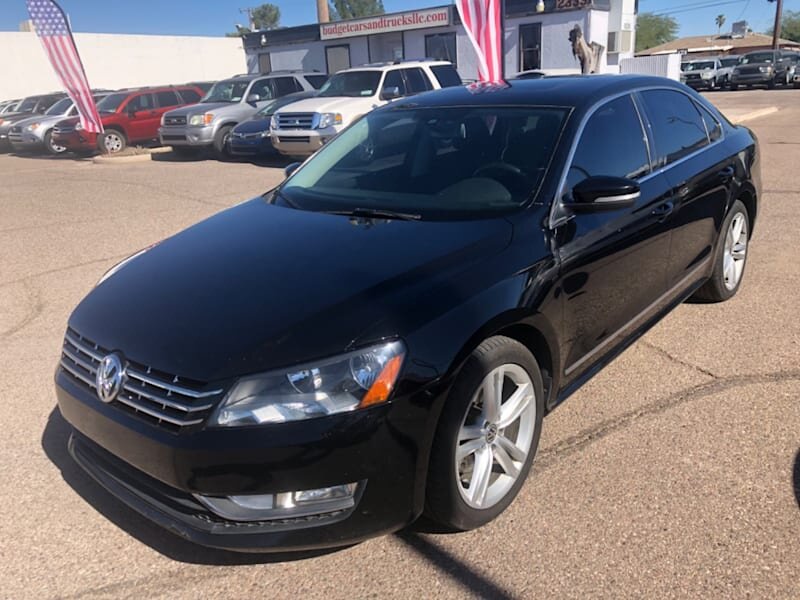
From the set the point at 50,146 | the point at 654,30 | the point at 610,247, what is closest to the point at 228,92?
the point at 50,146

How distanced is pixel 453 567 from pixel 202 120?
48.2 feet

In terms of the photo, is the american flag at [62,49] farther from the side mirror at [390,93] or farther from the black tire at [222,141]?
the side mirror at [390,93]

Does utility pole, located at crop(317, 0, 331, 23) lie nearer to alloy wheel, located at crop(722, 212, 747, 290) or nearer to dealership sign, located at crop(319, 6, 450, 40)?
dealership sign, located at crop(319, 6, 450, 40)

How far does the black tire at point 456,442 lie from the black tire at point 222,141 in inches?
546

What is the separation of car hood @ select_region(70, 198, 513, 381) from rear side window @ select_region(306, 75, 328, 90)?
1512cm

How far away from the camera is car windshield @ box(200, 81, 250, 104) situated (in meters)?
16.8

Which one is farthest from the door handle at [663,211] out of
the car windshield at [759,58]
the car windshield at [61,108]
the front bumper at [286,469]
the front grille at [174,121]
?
the car windshield at [759,58]

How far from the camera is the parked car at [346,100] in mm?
12977

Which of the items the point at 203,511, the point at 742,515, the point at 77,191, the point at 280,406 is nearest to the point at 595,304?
the point at 742,515

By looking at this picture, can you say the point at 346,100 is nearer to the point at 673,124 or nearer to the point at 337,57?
the point at 673,124

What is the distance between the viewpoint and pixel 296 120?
43.2ft

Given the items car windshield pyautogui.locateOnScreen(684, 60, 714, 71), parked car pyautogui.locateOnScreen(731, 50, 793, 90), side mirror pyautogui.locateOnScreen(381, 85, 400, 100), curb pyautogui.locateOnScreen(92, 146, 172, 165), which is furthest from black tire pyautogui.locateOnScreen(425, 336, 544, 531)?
car windshield pyautogui.locateOnScreen(684, 60, 714, 71)

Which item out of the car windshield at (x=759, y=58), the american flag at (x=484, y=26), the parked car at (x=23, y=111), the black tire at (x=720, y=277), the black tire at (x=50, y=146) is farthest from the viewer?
the car windshield at (x=759, y=58)

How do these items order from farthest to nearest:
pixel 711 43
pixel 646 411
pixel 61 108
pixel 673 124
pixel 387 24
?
pixel 711 43 < pixel 387 24 < pixel 61 108 < pixel 673 124 < pixel 646 411
